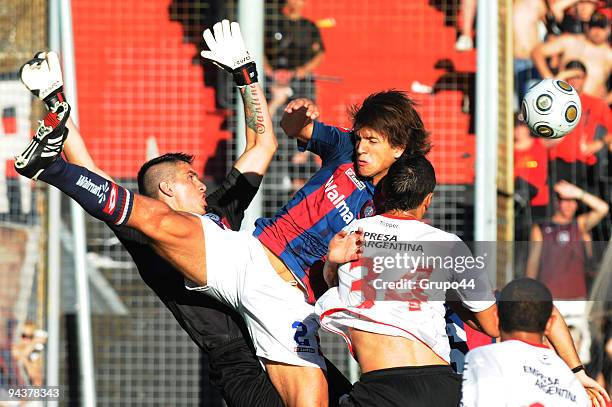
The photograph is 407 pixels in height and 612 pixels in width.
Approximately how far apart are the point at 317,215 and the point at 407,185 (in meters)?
0.89

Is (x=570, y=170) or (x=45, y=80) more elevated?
(x=45, y=80)

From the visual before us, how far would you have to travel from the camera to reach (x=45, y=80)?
17.0 ft

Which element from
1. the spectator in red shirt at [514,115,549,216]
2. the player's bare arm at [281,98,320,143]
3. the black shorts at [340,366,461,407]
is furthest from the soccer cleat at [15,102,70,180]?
the spectator in red shirt at [514,115,549,216]

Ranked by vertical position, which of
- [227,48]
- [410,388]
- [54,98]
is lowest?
→ [410,388]

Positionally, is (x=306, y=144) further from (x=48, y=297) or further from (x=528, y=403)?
(x=48, y=297)

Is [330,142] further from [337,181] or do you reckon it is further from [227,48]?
[227,48]

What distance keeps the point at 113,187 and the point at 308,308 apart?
1257mm

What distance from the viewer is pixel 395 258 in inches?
189

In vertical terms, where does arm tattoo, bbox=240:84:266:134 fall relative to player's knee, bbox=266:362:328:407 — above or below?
above

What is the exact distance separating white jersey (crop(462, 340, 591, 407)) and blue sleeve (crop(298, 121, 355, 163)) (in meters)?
1.71

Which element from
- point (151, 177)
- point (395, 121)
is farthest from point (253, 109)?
point (395, 121)

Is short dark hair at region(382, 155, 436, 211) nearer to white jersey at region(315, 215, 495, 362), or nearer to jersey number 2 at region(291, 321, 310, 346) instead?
white jersey at region(315, 215, 495, 362)

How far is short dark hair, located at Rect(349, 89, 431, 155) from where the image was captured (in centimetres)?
548

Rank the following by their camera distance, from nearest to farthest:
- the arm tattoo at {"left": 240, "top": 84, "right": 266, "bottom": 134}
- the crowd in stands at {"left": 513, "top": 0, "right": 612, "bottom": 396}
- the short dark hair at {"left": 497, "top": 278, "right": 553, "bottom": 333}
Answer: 1. the short dark hair at {"left": 497, "top": 278, "right": 553, "bottom": 333}
2. the arm tattoo at {"left": 240, "top": 84, "right": 266, "bottom": 134}
3. the crowd in stands at {"left": 513, "top": 0, "right": 612, "bottom": 396}
